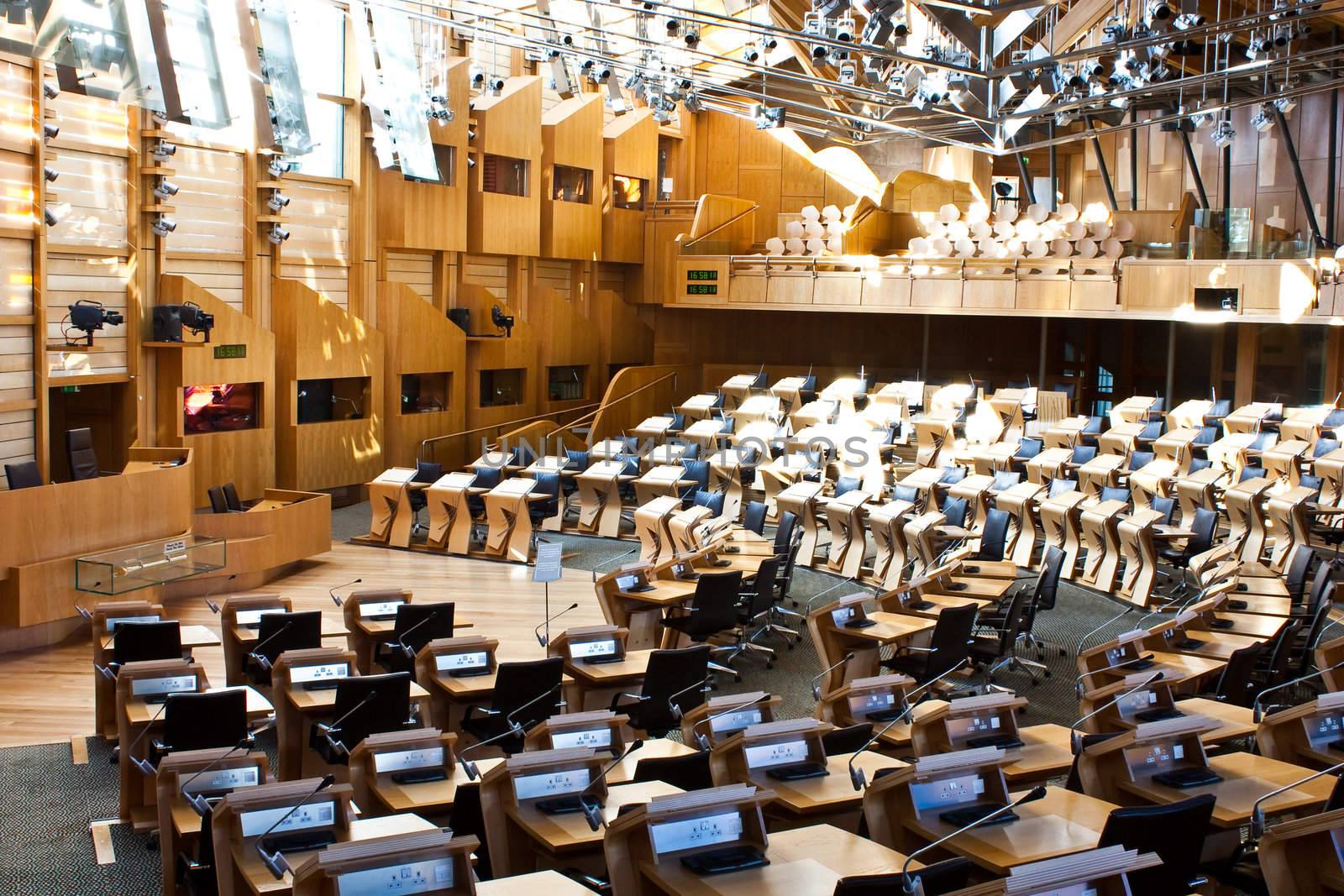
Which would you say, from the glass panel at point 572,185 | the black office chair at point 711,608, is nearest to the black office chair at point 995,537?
the black office chair at point 711,608

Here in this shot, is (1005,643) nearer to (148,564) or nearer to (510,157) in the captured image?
(148,564)

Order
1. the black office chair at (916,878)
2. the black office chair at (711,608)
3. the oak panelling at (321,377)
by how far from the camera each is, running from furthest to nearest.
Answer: the oak panelling at (321,377) → the black office chair at (711,608) → the black office chair at (916,878)

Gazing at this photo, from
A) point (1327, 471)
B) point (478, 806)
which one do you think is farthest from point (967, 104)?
point (478, 806)

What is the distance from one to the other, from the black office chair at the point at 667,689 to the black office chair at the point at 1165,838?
10.0 feet

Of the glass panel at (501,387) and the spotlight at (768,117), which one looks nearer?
the spotlight at (768,117)

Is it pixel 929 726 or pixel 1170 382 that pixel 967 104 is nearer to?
pixel 1170 382

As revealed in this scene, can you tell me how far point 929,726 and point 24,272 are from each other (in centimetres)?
929

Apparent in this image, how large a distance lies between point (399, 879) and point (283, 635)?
4.23m

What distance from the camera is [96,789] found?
7.25m

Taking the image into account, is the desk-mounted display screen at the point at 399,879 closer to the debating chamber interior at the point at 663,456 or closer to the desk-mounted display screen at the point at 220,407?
the debating chamber interior at the point at 663,456

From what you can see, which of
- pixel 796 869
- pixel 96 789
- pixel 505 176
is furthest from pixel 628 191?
pixel 796 869

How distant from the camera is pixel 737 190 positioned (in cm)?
2259

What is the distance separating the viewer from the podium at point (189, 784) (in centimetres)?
539

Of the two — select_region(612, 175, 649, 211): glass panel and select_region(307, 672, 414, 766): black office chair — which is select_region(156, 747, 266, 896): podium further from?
select_region(612, 175, 649, 211): glass panel
